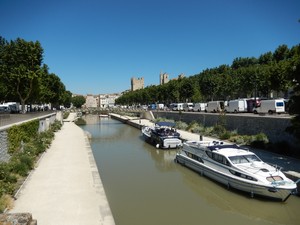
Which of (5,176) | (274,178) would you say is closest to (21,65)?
(5,176)

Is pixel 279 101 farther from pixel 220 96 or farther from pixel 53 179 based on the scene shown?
pixel 220 96

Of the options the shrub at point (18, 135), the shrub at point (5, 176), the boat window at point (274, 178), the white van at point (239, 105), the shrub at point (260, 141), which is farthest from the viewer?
the white van at point (239, 105)

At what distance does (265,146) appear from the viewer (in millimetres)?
22078

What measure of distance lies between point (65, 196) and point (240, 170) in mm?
8143

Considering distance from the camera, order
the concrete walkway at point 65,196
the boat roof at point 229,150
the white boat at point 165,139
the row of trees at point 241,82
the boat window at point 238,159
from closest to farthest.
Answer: the concrete walkway at point 65,196 → the boat window at point 238,159 → the boat roof at point 229,150 → the white boat at point 165,139 → the row of trees at point 241,82

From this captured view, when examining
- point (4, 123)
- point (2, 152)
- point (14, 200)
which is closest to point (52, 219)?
point (14, 200)

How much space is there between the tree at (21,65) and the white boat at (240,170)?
24.7 meters

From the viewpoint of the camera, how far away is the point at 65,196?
39.3 ft

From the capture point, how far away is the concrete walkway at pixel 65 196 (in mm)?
9859

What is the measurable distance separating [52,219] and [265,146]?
17087mm

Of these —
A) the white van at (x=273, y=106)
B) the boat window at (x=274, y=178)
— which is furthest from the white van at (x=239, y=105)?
the boat window at (x=274, y=178)

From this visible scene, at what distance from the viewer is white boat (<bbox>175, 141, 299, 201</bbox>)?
42.4ft

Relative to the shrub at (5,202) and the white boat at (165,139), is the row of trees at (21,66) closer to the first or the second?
the white boat at (165,139)

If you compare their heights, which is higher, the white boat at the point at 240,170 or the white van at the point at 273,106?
the white van at the point at 273,106
